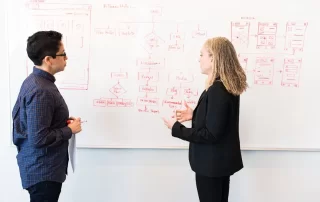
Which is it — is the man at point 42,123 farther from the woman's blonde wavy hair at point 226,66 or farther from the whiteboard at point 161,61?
the woman's blonde wavy hair at point 226,66

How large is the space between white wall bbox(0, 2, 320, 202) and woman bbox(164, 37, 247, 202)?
0.64m

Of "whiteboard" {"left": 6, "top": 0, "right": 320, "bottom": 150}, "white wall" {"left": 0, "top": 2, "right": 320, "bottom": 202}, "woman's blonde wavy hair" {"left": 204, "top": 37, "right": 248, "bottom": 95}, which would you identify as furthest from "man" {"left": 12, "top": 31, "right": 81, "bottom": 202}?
"woman's blonde wavy hair" {"left": 204, "top": 37, "right": 248, "bottom": 95}

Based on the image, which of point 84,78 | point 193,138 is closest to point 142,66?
point 84,78

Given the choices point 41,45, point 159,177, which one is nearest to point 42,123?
point 41,45

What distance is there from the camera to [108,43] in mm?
2131

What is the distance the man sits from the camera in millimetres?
1450

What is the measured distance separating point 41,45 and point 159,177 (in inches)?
53.9

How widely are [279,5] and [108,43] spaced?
1.27 metres

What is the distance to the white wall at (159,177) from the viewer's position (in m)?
2.30

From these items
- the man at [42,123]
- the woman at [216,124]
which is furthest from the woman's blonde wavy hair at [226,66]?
the man at [42,123]

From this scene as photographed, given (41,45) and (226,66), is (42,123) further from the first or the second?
(226,66)

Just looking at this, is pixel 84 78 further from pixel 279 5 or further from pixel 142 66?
pixel 279 5

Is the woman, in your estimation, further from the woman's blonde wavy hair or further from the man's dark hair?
the man's dark hair

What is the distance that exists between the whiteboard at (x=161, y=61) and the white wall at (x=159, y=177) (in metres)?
0.13
